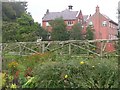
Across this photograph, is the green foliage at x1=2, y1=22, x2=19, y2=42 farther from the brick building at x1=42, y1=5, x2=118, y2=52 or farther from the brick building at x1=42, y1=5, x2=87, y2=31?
the brick building at x1=42, y1=5, x2=87, y2=31

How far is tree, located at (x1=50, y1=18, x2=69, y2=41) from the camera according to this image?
24359 mm

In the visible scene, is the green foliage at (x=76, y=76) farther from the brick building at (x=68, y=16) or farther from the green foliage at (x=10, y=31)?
the brick building at (x=68, y=16)

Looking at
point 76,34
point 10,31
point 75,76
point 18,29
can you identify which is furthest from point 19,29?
point 75,76

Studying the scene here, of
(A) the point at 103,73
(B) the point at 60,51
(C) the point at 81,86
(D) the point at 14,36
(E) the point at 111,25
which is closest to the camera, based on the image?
(C) the point at 81,86

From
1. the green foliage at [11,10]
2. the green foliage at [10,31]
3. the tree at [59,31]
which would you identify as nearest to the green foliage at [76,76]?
the green foliage at [10,31]

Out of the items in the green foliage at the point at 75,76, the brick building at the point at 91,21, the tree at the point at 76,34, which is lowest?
A: the green foliage at the point at 75,76

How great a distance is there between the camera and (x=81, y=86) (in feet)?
10.3

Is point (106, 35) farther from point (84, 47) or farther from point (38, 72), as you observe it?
point (38, 72)

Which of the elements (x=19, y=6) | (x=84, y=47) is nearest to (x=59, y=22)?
(x=19, y=6)

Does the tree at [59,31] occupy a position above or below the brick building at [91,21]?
below

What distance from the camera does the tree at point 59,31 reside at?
79.9 feet

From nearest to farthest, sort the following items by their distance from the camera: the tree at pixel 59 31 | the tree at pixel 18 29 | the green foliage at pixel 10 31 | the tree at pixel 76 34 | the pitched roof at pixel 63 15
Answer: the green foliage at pixel 10 31 < the tree at pixel 18 29 < the tree at pixel 76 34 < the tree at pixel 59 31 < the pitched roof at pixel 63 15

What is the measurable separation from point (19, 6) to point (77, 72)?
1090 inches

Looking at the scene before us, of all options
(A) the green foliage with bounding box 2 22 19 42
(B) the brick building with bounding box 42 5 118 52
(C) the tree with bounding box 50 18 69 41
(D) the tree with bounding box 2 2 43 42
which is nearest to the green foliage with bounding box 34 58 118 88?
(D) the tree with bounding box 2 2 43 42
